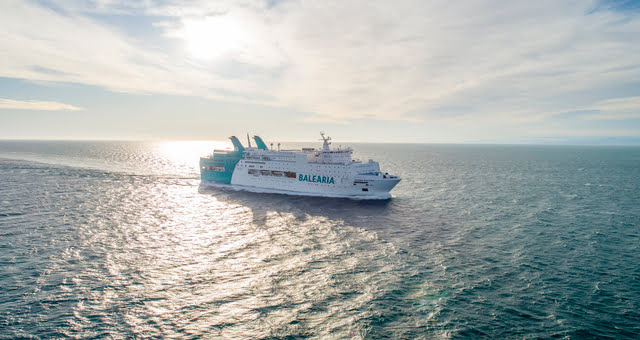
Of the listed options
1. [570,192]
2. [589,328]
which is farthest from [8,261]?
[570,192]

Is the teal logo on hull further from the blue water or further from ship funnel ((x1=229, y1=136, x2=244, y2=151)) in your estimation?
ship funnel ((x1=229, y1=136, x2=244, y2=151))

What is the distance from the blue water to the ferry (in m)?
7.22

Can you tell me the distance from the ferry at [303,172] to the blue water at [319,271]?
7217 millimetres


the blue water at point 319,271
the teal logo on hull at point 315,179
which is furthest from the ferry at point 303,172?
the blue water at point 319,271

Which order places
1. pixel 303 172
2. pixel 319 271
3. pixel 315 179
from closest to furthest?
pixel 319 271, pixel 315 179, pixel 303 172

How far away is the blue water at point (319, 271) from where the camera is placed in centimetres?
1487

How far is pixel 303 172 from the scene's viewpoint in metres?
49.7

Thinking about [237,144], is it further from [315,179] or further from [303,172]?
[315,179]

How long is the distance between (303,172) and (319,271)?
98.5ft

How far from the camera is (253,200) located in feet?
151

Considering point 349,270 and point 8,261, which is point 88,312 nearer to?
point 8,261

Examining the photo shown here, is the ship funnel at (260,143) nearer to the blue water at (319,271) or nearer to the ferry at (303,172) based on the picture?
the ferry at (303,172)

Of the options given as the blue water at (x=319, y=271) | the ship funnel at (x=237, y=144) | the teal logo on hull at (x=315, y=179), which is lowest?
the blue water at (x=319, y=271)

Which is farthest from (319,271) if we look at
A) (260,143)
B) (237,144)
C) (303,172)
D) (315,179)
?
(237,144)
